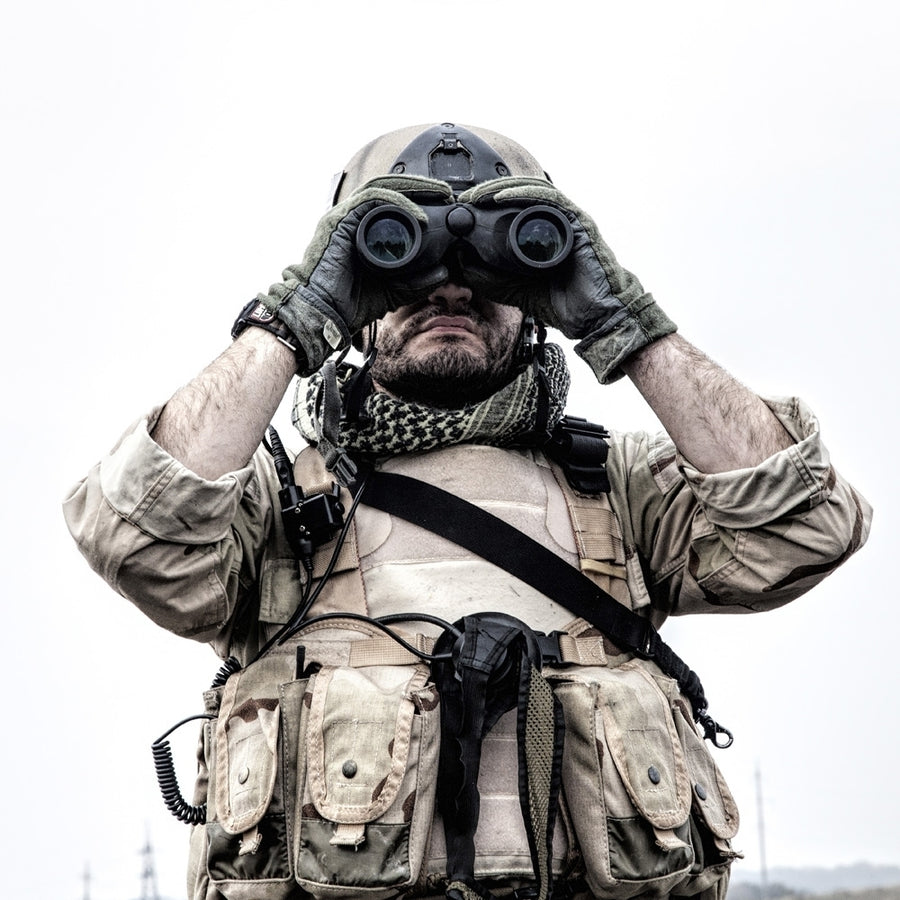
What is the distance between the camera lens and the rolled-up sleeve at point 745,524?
4188mm

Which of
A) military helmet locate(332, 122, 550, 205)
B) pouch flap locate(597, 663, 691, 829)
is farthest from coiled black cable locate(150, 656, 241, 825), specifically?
military helmet locate(332, 122, 550, 205)

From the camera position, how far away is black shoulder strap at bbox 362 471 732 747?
4.34 metres

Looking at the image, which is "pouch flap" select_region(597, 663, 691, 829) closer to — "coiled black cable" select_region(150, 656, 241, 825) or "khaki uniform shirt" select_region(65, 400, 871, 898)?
"khaki uniform shirt" select_region(65, 400, 871, 898)

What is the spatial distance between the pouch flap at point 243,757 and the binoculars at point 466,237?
3.92 ft

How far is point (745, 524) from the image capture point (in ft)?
13.9

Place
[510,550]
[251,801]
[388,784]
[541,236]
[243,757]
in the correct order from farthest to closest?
[510,550]
[541,236]
[243,757]
[251,801]
[388,784]

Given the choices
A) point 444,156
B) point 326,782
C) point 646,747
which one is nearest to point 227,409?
point 326,782

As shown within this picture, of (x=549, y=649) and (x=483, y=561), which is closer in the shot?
(x=549, y=649)

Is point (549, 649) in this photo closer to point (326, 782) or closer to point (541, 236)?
point (326, 782)

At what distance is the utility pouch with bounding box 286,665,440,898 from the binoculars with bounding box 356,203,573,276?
3.63 ft

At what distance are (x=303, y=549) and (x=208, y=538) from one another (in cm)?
37

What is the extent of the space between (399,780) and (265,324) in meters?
1.25

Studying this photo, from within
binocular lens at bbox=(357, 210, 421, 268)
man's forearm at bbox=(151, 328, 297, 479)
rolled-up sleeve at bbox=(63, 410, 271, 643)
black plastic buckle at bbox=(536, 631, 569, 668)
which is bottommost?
black plastic buckle at bbox=(536, 631, 569, 668)

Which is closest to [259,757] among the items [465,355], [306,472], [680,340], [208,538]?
[208,538]
